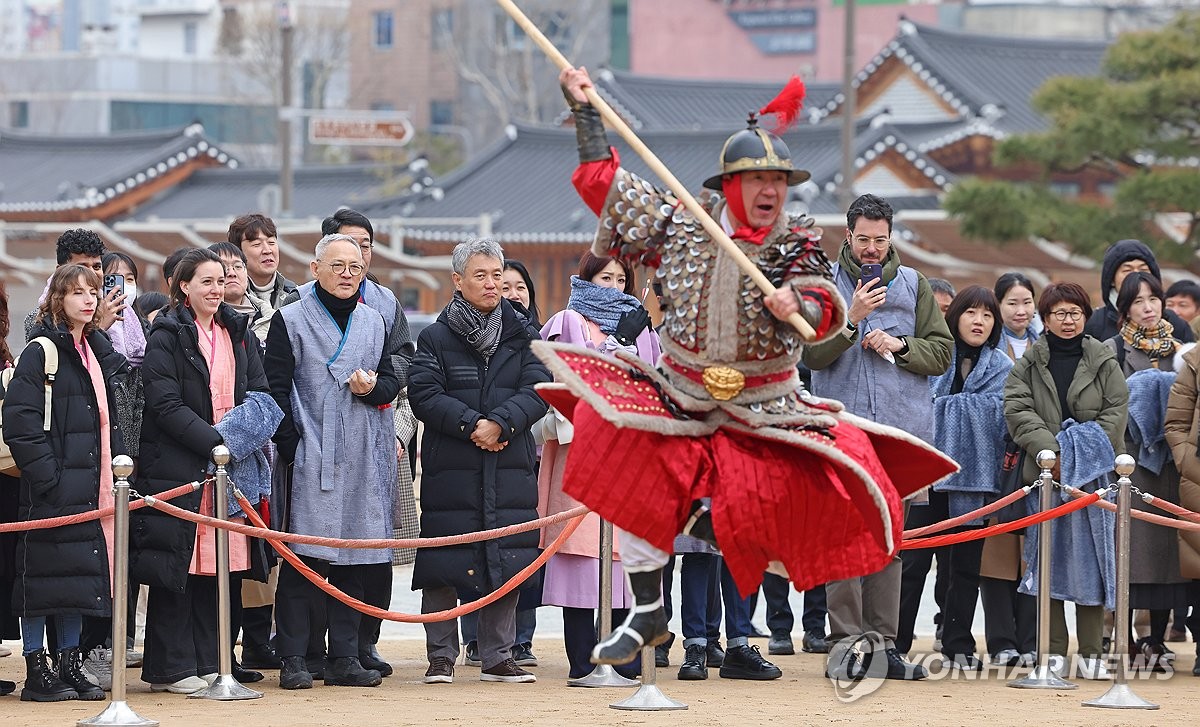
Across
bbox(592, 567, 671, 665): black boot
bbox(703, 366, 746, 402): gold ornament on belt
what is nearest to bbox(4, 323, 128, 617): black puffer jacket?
bbox(592, 567, 671, 665): black boot

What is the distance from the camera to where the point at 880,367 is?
778 cm

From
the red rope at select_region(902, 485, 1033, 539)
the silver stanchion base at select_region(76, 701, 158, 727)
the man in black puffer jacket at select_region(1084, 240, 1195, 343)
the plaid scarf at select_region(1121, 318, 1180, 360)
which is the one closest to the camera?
the silver stanchion base at select_region(76, 701, 158, 727)

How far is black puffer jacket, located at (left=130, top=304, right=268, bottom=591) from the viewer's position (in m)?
7.11

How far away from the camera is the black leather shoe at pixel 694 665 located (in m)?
7.80

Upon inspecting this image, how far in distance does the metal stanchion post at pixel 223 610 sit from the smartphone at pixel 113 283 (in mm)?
1214

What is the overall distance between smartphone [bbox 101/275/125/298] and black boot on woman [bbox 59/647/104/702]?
5.24 ft

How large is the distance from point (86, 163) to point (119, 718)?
103 feet

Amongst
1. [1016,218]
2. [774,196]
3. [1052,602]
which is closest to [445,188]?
[1016,218]

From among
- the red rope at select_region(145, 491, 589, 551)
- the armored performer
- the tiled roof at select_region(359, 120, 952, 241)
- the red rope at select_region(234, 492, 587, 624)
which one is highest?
the tiled roof at select_region(359, 120, 952, 241)

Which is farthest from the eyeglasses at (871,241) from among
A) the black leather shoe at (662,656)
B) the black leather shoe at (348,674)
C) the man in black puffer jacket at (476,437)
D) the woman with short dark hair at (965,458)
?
the black leather shoe at (348,674)

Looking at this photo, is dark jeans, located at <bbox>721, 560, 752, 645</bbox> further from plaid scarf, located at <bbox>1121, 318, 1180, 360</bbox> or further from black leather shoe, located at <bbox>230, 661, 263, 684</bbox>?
plaid scarf, located at <bbox>1121, 318, 1180, 360</bbox>

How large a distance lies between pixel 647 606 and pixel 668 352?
84 cm

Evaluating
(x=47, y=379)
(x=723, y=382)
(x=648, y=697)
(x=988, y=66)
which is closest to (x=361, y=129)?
(x=988, y=66)

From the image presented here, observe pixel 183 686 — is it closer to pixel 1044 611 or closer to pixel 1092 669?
pixel 1044 611
